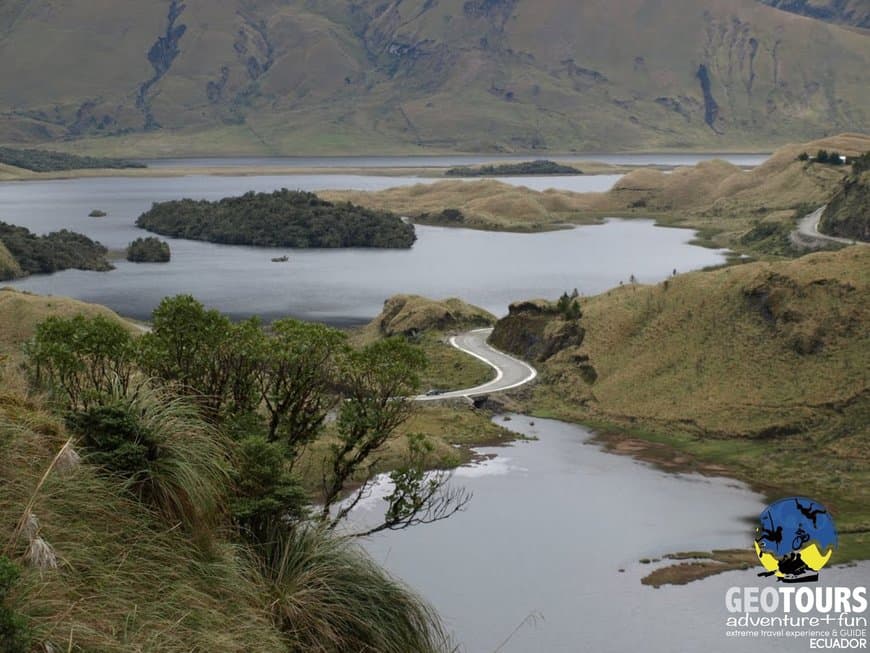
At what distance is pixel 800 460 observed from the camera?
52938 mm

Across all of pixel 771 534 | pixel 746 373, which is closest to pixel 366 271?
pixel 746 373

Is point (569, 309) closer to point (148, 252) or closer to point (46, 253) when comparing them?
point (148, 252)

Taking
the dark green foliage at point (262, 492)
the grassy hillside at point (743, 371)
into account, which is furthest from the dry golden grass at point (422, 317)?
the dark green foliage at point (262, 492)

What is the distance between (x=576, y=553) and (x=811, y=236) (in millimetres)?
102871

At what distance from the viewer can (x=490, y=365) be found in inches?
2837

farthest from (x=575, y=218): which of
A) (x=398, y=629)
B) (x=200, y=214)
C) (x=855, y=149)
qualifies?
(x=398, y=629)

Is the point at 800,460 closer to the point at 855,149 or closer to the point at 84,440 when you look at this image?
the point at 84,440

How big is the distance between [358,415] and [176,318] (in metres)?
4.71

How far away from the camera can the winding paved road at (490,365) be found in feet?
213

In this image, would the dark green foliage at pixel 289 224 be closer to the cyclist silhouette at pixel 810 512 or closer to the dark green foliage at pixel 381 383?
the cyclist silhouette at pixel 810 512

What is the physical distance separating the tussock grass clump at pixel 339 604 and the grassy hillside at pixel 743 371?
36332mm

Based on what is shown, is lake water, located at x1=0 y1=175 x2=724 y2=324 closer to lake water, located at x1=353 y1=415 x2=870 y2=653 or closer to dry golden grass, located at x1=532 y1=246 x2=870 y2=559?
dry golden grass, located at x1=532 y1=246 x2=870 y2=559

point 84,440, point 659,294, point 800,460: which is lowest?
point 800,460

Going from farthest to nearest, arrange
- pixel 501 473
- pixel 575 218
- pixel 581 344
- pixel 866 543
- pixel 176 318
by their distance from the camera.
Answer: pixel 575 218 < pixel 581 344 < pixel 501 473 < pixel 866 543 < pixel 176 318
